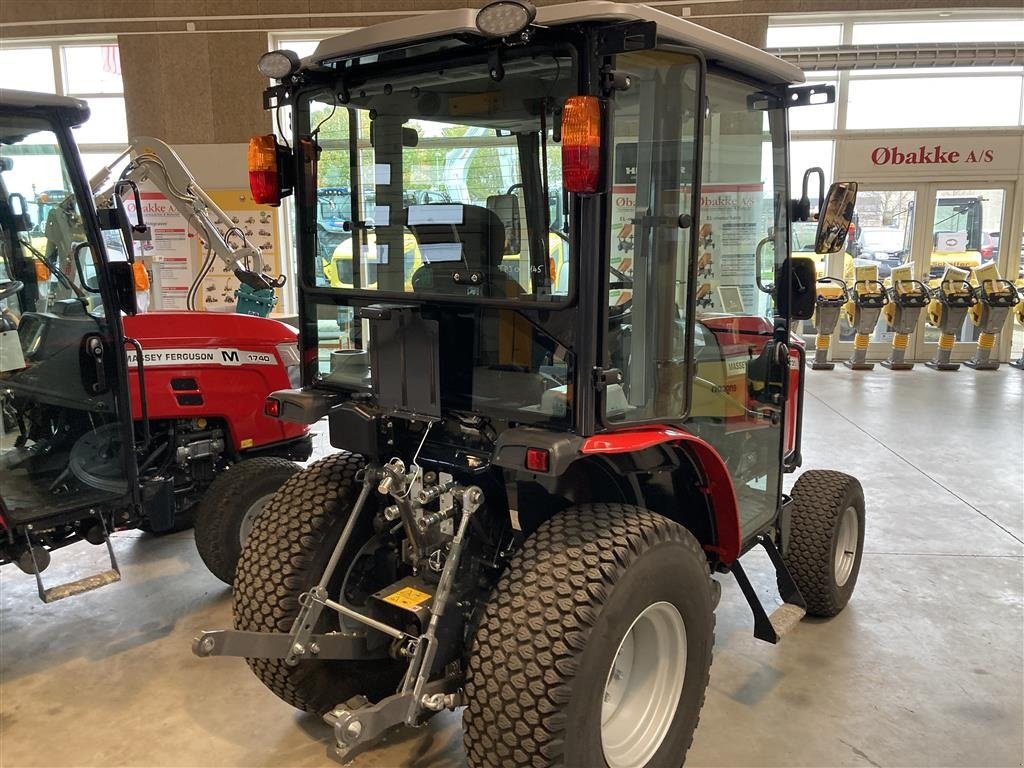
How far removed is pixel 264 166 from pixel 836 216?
1.83m

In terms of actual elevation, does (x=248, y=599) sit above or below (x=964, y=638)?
above

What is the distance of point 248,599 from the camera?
231cm

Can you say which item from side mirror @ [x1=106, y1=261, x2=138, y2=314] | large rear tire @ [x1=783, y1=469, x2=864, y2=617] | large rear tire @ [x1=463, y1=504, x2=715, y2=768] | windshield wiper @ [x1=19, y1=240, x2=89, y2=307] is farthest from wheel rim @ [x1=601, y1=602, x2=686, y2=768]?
windshield wiper @ [x1=19, y1=240, x2=89, y2=307]

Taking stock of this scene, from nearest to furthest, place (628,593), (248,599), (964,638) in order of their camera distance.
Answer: (628,593) → (248,599) → (964,638)

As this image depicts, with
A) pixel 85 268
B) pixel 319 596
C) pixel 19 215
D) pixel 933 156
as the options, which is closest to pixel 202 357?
pixel 85 268

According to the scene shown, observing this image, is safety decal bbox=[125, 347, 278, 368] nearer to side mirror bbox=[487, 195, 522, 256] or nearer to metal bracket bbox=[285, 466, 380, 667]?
metal bracket bbox=[285, 466, 380, 667]

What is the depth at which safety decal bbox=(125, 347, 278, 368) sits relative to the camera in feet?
12.0

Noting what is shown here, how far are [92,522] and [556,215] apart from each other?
2.35 meters

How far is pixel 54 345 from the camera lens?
125 inches

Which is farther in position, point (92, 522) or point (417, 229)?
point (92, 522)

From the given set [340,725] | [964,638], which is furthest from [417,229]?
[964,638]

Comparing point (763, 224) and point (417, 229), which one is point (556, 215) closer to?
point (417, 229)

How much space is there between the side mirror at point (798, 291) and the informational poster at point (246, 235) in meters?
6.53

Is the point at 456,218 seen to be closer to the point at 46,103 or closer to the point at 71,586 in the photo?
the point at 46,103
